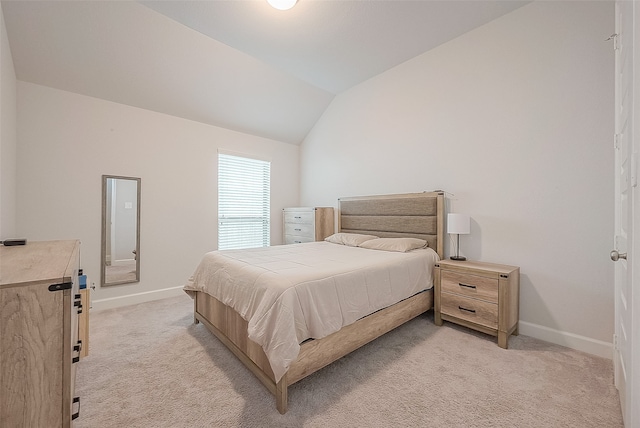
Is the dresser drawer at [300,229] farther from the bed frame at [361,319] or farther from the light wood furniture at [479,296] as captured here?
the light wood furniture at [479,296]

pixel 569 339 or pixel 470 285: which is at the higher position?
pixel 470 285

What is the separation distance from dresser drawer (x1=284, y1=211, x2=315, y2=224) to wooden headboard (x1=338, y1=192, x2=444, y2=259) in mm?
527

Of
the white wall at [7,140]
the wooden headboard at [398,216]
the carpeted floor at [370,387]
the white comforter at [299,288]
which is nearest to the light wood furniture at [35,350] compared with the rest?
the carpeted floor at [370,387]

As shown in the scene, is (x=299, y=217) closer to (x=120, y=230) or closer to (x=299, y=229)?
(x=299, y=229)

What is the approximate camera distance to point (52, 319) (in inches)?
37.4

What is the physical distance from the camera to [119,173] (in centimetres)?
326

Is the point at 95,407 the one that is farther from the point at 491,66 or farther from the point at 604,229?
the point at 491,66

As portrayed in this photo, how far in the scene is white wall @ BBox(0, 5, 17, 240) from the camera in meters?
2.10

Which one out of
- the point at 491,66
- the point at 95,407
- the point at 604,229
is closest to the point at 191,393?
the point at 95,407

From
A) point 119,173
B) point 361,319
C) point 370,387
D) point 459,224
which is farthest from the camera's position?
point 119,173

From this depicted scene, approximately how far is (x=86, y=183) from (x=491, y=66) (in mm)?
4821

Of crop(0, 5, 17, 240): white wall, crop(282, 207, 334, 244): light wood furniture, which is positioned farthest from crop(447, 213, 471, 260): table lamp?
crop(0, 5, 17, 240): white wall

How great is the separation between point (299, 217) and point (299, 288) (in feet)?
9.69

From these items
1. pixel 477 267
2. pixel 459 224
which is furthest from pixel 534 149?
pixel 477 267
